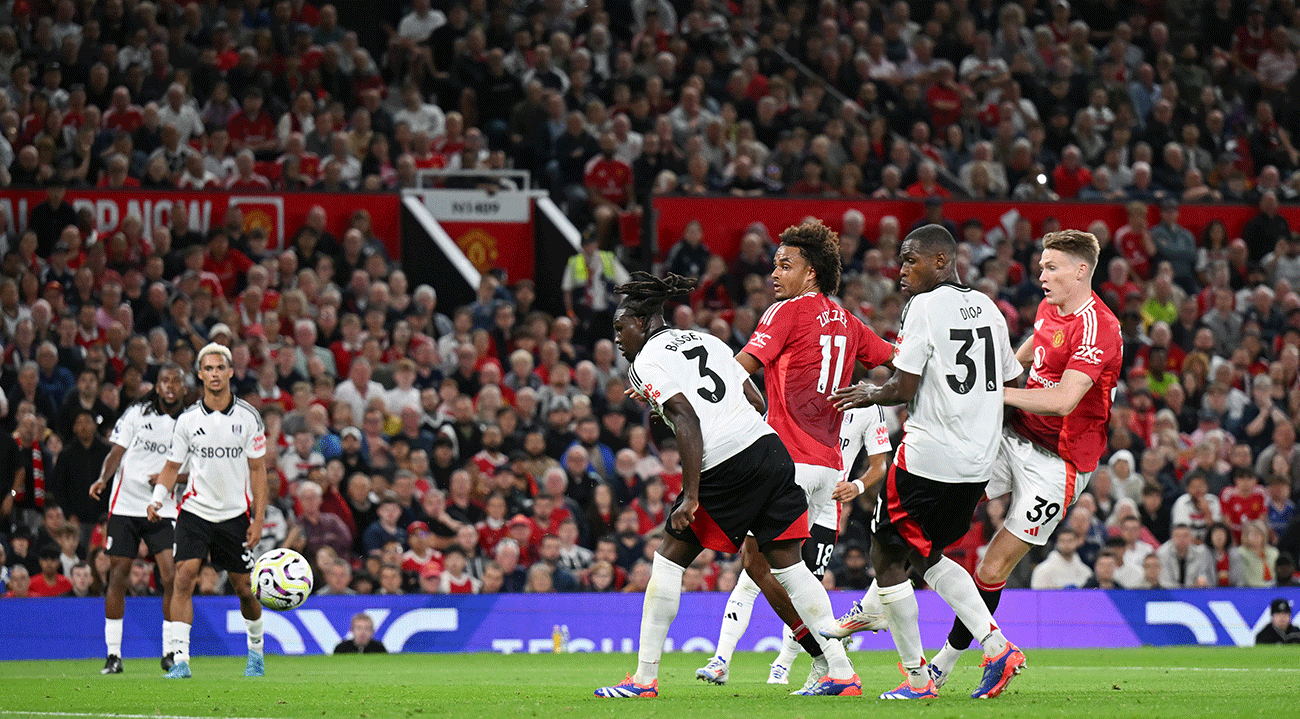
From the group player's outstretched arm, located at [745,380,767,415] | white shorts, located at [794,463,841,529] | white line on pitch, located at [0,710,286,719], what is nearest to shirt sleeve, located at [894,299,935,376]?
player's outstretched arm, located at [745,380,767,415]

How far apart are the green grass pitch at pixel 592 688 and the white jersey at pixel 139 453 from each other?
137 cm

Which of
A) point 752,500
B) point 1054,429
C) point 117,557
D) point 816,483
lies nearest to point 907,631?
point 752,500

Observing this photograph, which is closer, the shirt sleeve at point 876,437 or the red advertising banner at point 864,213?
the shirt sleeve at point 876,437

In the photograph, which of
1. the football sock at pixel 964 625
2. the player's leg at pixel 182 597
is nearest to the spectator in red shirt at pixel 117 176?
the player's leg at pixel 182 597

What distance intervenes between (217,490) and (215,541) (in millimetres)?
383

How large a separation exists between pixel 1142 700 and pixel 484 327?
11953mm

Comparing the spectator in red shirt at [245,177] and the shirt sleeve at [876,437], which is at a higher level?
the spectator in red shirt at [245,177]

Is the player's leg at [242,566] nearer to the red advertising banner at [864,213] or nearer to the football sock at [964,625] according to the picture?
the football sock at [964,625]

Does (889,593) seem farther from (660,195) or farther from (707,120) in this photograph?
(707,120)

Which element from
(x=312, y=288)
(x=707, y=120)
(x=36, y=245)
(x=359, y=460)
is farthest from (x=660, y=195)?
(x=36, y=245)

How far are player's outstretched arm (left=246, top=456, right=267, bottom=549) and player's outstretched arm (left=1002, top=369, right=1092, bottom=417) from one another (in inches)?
233

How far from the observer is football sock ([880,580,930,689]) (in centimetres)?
840

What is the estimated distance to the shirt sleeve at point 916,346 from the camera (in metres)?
8.24

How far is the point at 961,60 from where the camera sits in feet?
81.1
